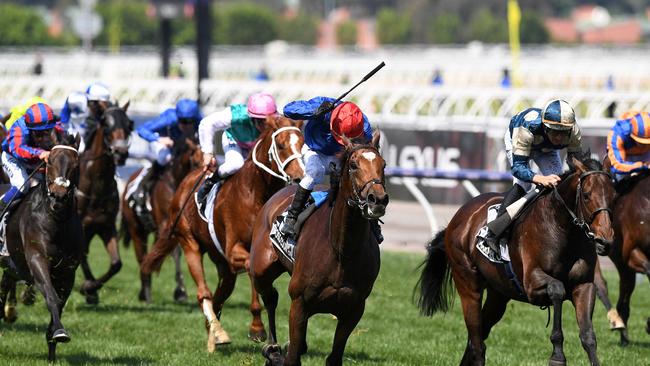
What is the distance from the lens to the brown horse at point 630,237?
993 cm

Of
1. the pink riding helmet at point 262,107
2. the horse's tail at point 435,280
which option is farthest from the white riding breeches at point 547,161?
the pink riding helmet at point 262,107

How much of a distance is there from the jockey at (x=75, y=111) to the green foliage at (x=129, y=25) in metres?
66.5

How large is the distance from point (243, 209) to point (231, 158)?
564 mm

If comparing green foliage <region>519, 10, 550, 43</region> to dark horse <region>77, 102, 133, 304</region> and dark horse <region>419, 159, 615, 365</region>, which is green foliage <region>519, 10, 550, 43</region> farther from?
dark horse <region>419, 159, 615, 365</region>

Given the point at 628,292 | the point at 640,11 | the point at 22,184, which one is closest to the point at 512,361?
the point at 628,292

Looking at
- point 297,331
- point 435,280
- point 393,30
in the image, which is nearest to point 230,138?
point 435,280

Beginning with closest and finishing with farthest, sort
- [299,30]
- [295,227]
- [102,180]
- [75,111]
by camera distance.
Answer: [295,227] < [102,180] < [75,111] < [299,30]

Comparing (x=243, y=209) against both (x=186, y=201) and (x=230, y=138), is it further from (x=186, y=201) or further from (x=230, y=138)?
(x=186, y=201)

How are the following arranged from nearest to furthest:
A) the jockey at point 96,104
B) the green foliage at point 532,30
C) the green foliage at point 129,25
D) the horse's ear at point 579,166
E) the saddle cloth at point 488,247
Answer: the horse's ear at point 579,166 → the saddle cloth at point 488,247 → the jockey at point 96,104 → the green foliage at point 129,25 → the green foliage at point 532,30

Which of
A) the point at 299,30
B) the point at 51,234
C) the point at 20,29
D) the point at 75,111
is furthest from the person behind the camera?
the point at 299,30

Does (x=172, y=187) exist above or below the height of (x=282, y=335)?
above

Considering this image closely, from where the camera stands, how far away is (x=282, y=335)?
996 cm

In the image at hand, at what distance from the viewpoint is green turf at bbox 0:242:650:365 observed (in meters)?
8.96

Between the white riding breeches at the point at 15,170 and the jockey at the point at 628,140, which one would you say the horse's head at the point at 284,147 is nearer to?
the white riding breeches at the point at 15,170
